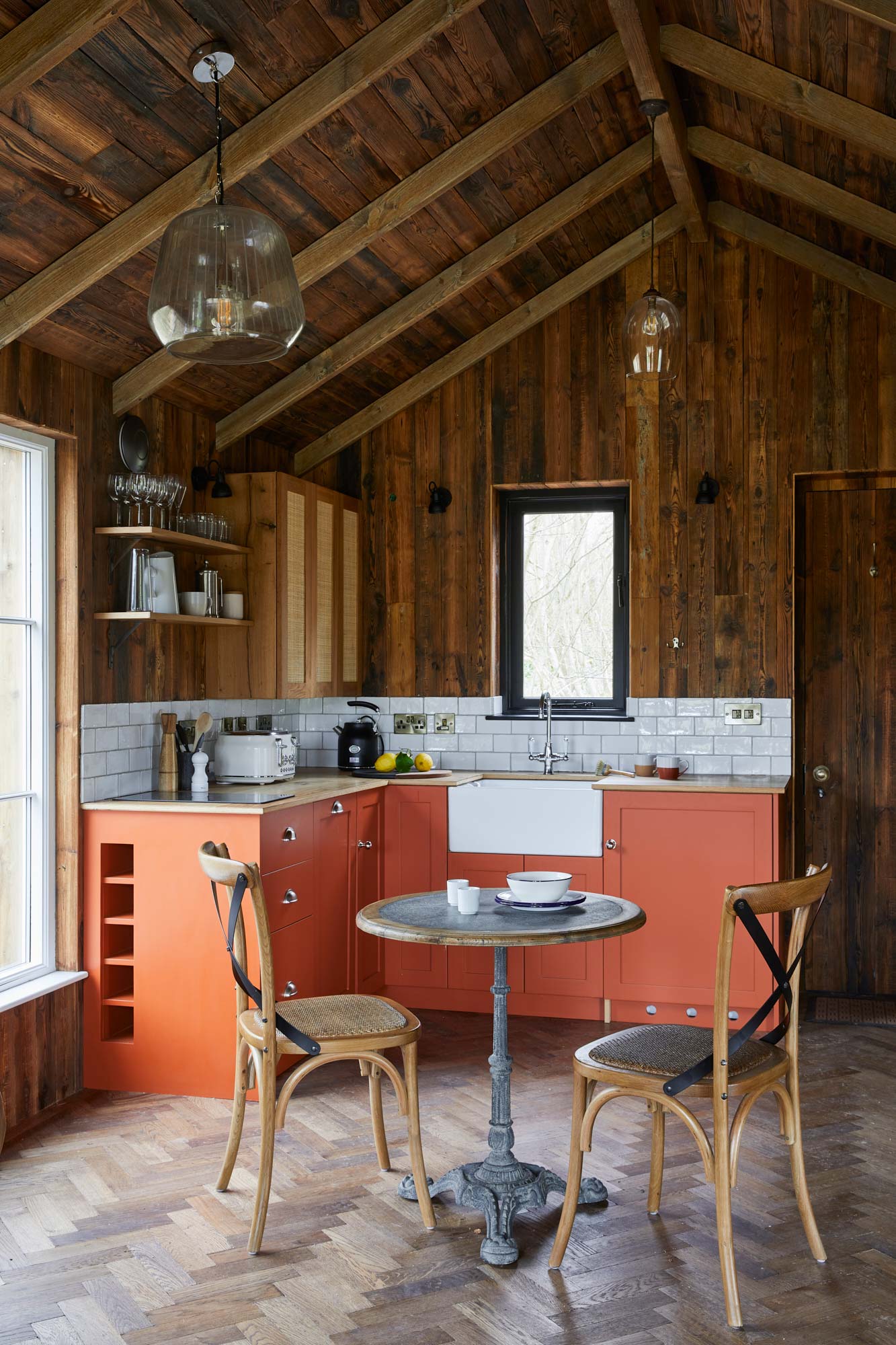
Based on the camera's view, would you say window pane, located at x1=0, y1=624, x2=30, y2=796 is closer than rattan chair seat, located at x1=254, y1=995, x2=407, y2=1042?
No

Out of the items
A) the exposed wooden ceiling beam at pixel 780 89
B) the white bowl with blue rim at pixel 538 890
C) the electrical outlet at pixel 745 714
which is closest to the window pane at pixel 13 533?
the white bowl with blue rim at pixel 538 890

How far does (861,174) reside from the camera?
14.0 ft

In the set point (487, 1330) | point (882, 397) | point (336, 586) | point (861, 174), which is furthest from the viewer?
point (336, 586)

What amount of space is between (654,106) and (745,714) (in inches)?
98.7

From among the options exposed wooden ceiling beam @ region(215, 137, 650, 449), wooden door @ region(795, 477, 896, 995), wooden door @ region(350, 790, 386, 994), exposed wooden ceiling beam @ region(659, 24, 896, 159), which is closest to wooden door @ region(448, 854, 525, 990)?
wooden door @ region(350, 790, 386, 994)

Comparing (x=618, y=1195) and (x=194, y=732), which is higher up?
(x=194, y=732)

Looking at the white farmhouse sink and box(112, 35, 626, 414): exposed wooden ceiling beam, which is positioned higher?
box(112, 35, 626, 414): exposed wooden ceiling beam

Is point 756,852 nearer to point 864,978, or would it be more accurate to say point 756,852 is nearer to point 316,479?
point 864,978

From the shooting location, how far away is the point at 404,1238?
300cm

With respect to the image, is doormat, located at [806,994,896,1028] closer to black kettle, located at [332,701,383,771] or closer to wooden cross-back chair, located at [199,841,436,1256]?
black kettle, located at [332,701,383,771]

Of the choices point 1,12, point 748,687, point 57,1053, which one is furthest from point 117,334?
point 748,687

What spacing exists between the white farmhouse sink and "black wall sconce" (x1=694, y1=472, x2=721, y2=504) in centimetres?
136

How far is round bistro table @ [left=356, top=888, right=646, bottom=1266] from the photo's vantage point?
2.80 m

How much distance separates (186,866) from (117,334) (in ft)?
5.99
